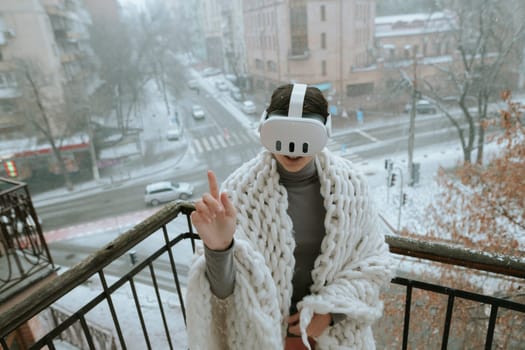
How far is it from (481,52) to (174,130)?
A: 29.0 ft

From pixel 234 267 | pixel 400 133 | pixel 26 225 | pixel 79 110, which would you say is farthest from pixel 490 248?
pixel 79 110

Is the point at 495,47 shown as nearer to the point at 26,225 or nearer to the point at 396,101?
the point at 396,101

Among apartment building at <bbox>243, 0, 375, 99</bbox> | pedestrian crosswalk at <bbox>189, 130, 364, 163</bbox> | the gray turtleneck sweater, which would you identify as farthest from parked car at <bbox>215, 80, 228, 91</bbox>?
the gray turtleneck sweater

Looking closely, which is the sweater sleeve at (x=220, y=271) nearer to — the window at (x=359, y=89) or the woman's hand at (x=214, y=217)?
the woman's hand at (x=214, y=217)

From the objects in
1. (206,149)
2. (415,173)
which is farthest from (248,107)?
(415,173)

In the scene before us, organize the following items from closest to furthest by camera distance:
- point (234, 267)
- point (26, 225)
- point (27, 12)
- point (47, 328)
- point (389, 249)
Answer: point (234, 267), point (389, 249), point (26, 225), point (47, 328), point (27, 12)

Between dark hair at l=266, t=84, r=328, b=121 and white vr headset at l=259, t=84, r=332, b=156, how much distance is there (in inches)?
0.7

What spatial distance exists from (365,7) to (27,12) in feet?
28.9

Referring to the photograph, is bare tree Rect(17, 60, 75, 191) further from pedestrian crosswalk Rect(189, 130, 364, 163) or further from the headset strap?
the headset strap

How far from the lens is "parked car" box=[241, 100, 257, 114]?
36.2 feet

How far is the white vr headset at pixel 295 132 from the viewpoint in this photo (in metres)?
0.83

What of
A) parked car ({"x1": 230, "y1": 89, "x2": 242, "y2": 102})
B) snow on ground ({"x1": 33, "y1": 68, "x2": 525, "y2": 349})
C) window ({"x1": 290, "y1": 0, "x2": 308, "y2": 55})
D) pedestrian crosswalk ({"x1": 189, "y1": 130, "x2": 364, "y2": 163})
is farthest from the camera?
parked car ({"x1": 230, "y1": 89, "x2": 242, "y2": 102})

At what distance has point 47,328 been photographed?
12.1ft

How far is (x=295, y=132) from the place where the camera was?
835 mm
